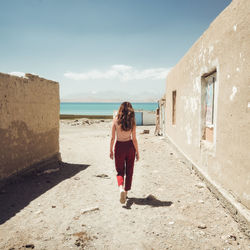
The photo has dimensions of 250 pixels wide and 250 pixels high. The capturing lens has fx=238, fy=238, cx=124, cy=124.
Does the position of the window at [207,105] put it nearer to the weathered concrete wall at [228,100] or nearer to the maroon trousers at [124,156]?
the weathered concrete wall at [228,100]

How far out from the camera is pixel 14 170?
5.20 metres

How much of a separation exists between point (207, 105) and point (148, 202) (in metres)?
2.75

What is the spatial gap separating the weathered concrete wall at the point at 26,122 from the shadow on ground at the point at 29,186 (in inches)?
10.7

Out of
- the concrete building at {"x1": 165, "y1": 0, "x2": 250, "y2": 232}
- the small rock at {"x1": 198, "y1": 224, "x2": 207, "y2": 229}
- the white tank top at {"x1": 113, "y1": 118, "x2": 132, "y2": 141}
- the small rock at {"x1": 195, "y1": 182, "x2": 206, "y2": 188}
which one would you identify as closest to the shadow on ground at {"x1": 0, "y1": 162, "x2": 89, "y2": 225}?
the white tank top at {"x1": 113, "y1": 118, "x2": 132, "y2": 141}

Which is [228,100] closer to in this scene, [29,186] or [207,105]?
[207,105]

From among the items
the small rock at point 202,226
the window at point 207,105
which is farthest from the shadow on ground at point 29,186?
the window at point 207,105

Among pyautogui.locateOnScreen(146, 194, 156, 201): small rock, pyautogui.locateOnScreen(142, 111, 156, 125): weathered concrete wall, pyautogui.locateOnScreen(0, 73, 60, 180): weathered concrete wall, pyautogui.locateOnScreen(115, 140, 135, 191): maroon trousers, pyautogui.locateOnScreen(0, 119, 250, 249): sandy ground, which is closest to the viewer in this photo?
pyautogui.locateOnScreen(0, 119, 250, 249): sandy ground

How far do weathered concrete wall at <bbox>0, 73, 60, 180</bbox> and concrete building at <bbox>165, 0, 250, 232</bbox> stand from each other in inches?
160

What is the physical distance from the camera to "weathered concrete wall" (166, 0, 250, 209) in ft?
10.7

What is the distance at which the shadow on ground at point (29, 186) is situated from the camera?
13.0 feet

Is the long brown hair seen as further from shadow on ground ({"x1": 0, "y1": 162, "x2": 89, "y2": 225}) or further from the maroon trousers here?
shadow on ground ({"x1": 0, "y1": 162, "x2": 89, "y2": 225})

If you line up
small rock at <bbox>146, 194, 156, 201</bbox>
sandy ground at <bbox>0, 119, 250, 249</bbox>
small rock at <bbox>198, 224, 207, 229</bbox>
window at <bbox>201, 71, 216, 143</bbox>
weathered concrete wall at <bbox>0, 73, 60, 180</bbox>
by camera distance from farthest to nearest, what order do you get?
window at <bbox>201, 71, 216, 143</bbox>, weathered concrete wall at <bbox>0, 73, 60, 180</bbox>, small rock at <bbox>146, 194, 156, 201</bbox>, small rock at <bbox>198, 224, 207, 229</bbox>, sandy ground at <bbox>0, 119, 250, 249</bbox>

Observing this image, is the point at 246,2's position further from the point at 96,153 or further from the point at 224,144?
the point at 96,153

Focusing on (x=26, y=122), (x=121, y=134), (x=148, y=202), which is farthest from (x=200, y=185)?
(x=26, y=122)
